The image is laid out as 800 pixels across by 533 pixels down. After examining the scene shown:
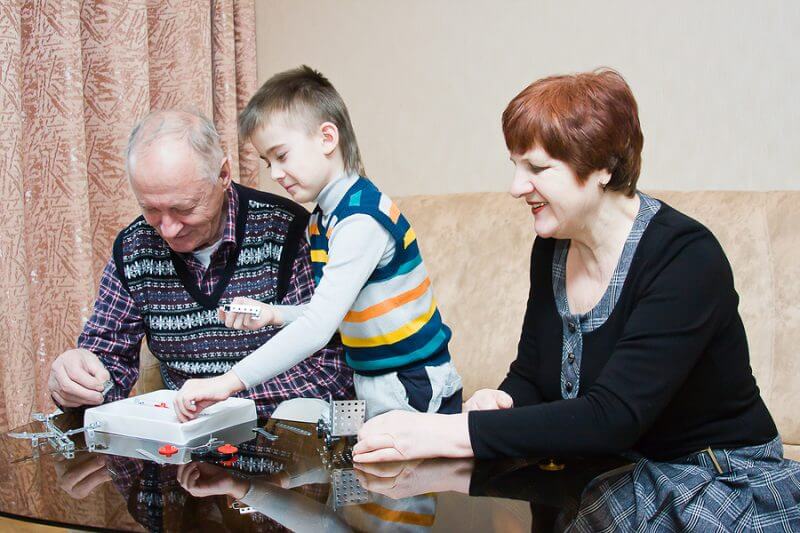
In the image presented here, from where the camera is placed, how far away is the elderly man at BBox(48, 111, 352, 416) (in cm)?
167

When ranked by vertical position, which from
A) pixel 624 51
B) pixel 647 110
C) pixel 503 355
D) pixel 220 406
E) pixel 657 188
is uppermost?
pixel 624 51

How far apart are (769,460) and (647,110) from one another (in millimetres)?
1332

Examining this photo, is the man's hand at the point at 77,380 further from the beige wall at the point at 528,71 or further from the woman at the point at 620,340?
the beige wall at the point at 528,71

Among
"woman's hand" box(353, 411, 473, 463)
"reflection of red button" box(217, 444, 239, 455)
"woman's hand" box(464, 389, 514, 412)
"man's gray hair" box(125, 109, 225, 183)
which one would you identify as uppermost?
"man's gray hair" box(125, 109, 225, 183)

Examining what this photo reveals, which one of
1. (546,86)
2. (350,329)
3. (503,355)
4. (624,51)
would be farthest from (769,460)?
(624,51)

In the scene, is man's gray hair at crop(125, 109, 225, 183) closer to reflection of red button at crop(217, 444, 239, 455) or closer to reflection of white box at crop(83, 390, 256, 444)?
reflection of white box at crop(83, 390, 256, 444)

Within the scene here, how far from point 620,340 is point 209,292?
2.84 feet

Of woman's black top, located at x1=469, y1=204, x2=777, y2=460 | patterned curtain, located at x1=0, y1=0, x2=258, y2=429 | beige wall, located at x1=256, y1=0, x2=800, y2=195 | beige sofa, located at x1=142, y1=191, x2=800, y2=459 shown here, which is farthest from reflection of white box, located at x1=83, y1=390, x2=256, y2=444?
beige wall, located at x1=256, y1=0, x2=800, y2=195

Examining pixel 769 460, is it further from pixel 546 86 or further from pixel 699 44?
pixel 699 44

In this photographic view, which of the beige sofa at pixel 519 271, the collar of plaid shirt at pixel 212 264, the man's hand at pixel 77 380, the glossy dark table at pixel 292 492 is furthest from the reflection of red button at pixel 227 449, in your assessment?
the beige sofa at pixel 519 271

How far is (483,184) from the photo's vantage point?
260 centimetres

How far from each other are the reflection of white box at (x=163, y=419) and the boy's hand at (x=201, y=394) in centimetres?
2

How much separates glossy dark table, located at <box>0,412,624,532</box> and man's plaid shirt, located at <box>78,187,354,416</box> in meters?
0.43

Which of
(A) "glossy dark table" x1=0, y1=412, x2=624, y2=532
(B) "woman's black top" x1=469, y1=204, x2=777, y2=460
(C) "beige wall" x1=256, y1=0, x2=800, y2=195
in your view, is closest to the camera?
(A) "glossy dark table" x1=0, y1=412, x2=624, y2=532
